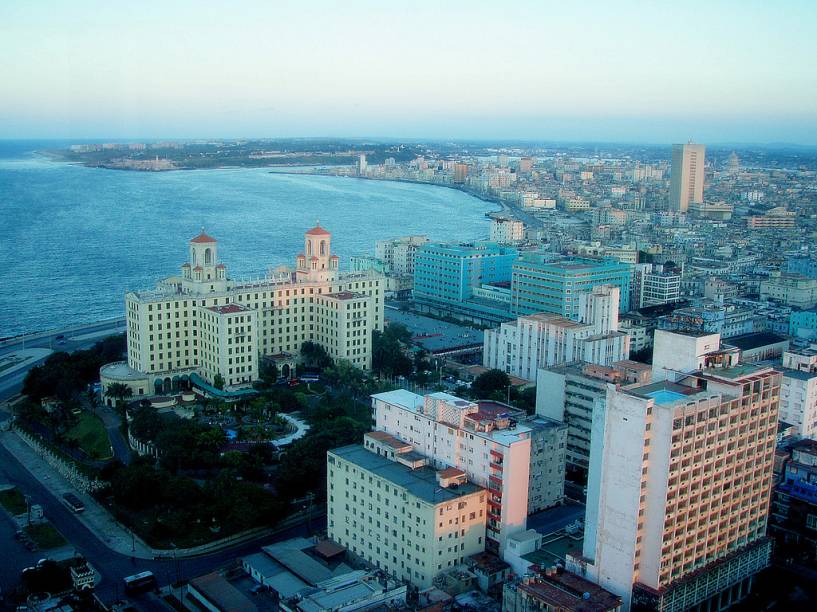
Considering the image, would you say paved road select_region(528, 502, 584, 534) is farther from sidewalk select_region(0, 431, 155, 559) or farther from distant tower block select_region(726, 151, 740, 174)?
distant tower block select_region(726, 151, 740, 174)

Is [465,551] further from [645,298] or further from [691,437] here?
[645,298]

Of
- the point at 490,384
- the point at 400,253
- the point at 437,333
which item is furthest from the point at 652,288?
the point at 490,384

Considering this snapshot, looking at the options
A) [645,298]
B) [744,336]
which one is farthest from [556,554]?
[645,298]

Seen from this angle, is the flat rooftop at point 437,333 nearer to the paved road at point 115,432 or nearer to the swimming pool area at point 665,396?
the paved road at point 115,432

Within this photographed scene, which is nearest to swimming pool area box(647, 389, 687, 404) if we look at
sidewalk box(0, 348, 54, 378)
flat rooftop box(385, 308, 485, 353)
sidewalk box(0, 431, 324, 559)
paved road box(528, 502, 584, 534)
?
paved road box(528, 502, 584, 534)

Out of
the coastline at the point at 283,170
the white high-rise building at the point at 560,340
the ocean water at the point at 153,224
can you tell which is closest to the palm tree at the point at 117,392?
the white high-rise building at the point at 560,340

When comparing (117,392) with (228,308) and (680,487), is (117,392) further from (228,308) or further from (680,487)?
(680,487)
